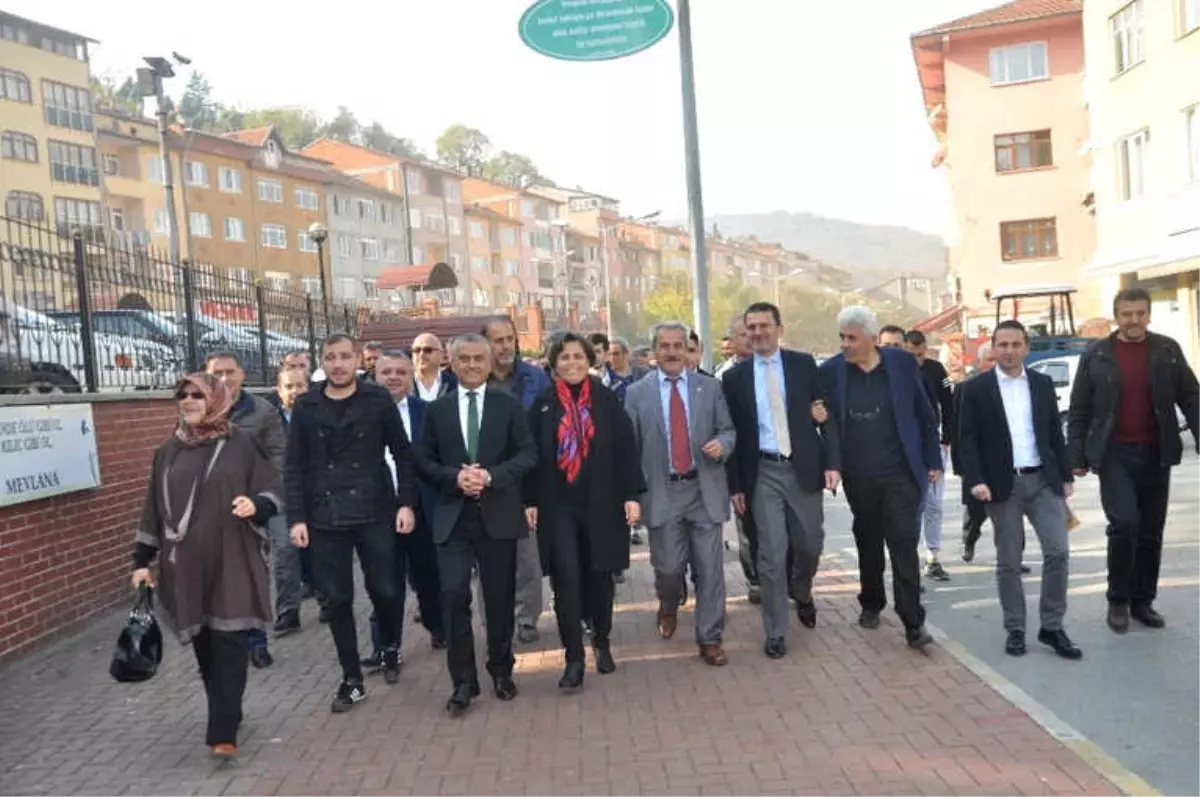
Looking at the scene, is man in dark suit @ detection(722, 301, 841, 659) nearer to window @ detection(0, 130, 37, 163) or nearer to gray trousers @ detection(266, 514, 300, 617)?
gray trousers @ detection(266, 514, 300, 617)

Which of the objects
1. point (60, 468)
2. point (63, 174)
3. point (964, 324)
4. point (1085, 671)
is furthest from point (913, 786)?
point (63, 174)

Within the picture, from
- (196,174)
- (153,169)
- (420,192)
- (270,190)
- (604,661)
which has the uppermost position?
(420,192)

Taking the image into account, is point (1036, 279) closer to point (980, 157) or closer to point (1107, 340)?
point (980, 157)

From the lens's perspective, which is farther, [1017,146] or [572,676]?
[1017,146]

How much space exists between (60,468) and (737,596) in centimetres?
492

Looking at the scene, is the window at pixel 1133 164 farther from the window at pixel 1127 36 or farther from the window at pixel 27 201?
the window at pixel 27 201

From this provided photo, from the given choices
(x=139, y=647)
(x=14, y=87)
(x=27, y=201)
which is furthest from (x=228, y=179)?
(x=139, y=647)

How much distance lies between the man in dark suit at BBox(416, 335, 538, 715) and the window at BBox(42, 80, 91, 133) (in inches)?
2019

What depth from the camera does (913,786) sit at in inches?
171

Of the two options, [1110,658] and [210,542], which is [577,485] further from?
[1110,658]

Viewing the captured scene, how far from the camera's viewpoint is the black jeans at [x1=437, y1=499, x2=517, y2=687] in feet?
18.9

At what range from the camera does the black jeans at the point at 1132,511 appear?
658 cm

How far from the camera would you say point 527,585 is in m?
7.43

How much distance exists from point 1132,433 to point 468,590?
159 inches
